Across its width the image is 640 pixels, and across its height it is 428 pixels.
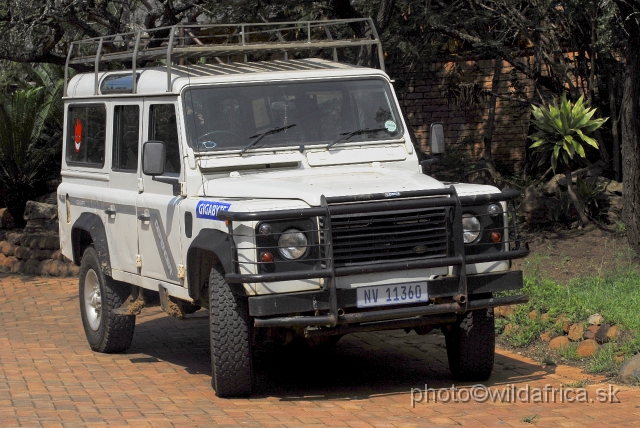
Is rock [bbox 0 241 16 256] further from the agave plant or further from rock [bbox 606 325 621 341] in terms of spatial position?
rock [bbox 606 325 621 341]

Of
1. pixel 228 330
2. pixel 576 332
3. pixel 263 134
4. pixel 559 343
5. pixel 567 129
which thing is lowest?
pixel 559 343

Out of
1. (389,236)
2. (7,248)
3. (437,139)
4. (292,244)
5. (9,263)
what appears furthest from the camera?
(7,248)

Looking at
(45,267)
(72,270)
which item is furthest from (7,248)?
(72,270)

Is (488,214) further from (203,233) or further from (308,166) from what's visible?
(203,233)

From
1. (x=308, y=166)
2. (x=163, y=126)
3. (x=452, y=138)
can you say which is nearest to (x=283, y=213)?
(x=308, y=166)

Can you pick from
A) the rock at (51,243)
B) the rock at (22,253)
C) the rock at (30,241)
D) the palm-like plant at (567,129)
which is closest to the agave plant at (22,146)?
the rock at (22,253)

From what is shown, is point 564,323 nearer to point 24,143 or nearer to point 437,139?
point 437,139

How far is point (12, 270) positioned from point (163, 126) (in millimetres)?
7917

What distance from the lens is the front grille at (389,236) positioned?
608 cm

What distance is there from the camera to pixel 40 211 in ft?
48.0

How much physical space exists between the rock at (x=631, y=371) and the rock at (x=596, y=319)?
0.79 m

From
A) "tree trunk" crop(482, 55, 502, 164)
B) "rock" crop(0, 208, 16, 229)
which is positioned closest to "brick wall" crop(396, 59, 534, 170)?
"tree trunk" crop(482, 55, 502, 164)

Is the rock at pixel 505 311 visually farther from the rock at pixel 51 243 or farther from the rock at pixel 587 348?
the rock at pixel 51 243

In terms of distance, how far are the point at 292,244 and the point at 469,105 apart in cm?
902
